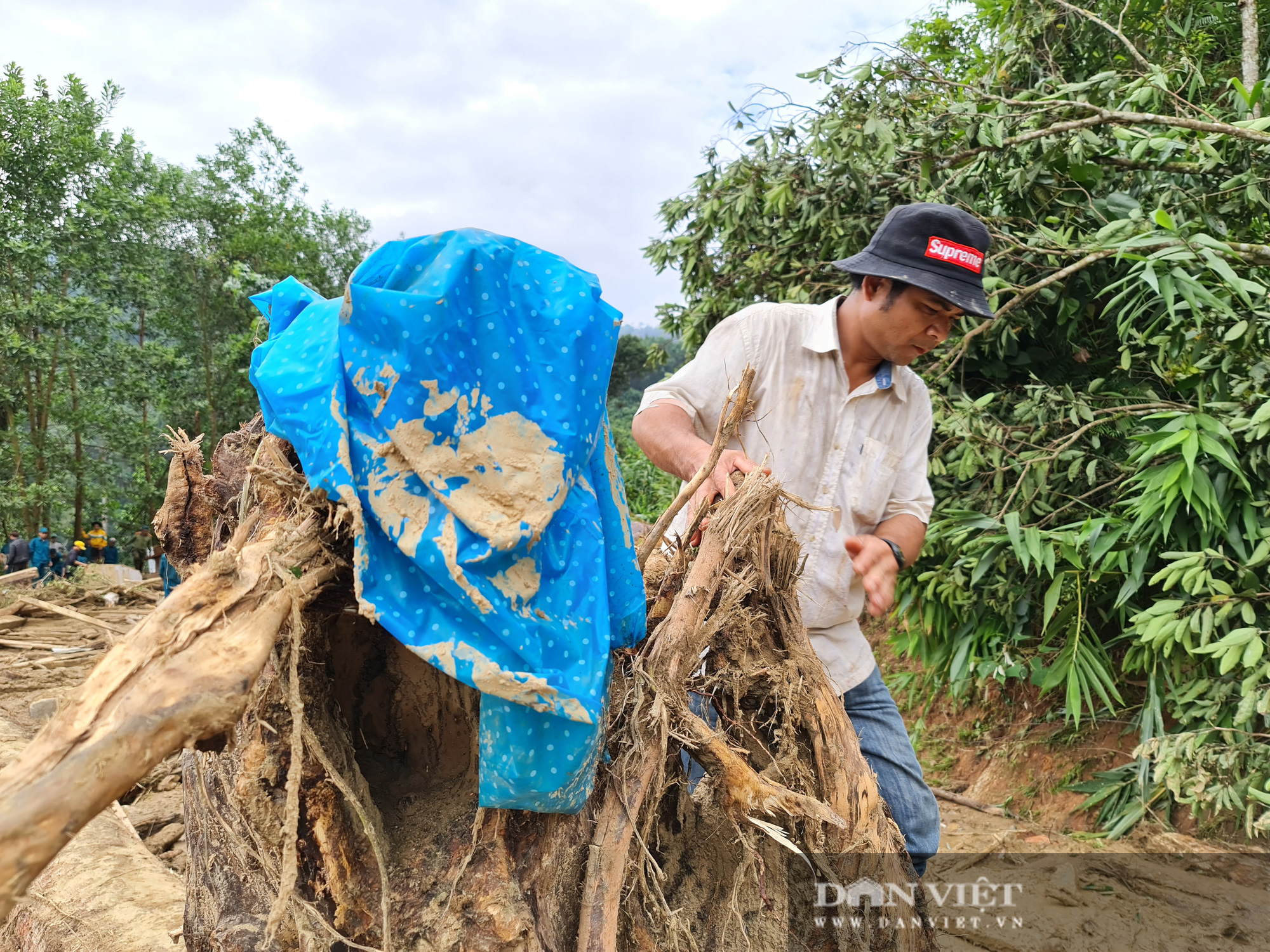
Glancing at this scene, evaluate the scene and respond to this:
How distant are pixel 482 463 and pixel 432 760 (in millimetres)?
829

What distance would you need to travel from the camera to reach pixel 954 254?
85.5 inches

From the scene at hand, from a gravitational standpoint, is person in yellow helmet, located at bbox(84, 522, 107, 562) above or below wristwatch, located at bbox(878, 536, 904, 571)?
above

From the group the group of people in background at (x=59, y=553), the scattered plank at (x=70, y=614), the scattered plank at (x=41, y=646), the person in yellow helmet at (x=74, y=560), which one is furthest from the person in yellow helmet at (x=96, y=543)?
the scattered plank at (x=41, y=646)

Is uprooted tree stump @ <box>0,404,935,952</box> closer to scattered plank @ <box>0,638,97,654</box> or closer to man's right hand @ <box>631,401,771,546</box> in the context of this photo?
man's right hand @ <box>631,401,771,546</box>

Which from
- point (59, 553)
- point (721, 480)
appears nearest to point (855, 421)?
point (721, 480)

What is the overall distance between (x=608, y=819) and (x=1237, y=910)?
3.06 metres

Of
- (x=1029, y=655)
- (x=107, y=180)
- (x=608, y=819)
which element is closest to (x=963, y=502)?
(x=1029, y=655)

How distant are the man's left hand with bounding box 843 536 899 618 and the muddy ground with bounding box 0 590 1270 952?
73 cm

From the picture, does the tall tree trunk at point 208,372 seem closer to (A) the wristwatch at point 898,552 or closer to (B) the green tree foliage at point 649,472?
(B) the green tree foliage at point 649,472

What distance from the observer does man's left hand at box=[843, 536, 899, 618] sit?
206 cm

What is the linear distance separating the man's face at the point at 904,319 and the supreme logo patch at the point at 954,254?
101mm

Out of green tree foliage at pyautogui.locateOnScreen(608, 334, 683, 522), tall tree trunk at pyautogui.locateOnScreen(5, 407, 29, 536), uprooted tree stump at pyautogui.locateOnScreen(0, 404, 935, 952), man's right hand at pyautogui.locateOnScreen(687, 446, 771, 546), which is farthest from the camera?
tall tree trunk at pyautogui.locateOnScreen(5, 407, 29, 536)

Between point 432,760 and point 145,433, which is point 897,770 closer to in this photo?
point 432,760

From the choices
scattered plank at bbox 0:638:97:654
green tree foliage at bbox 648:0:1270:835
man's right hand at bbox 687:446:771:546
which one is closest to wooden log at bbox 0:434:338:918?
man's right hand at bbox 687:446:771:546
